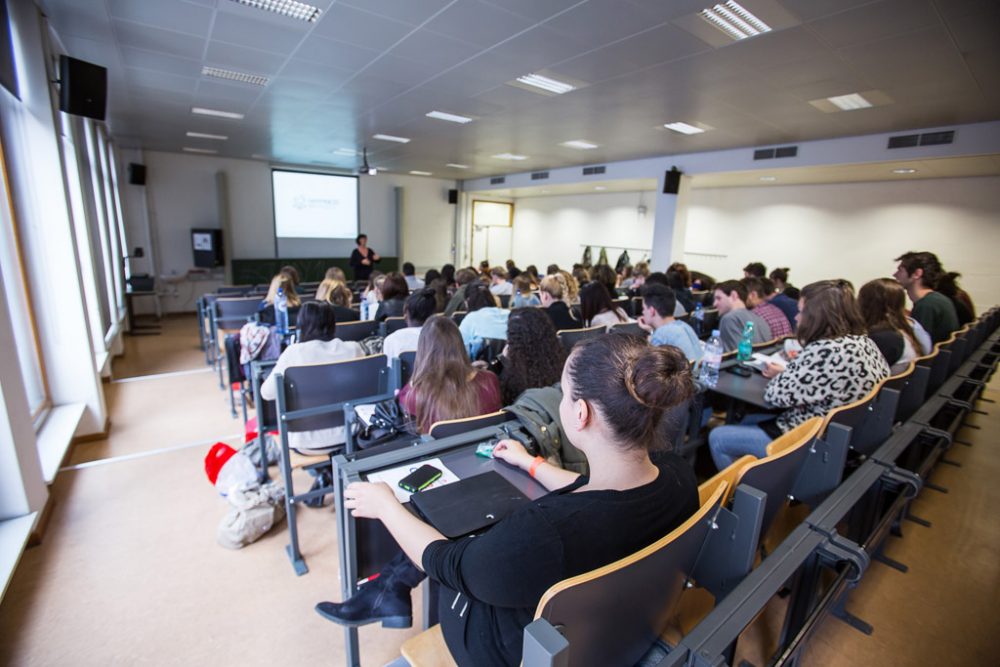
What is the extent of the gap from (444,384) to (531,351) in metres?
0.54

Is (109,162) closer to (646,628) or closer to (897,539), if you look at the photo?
(646,628)

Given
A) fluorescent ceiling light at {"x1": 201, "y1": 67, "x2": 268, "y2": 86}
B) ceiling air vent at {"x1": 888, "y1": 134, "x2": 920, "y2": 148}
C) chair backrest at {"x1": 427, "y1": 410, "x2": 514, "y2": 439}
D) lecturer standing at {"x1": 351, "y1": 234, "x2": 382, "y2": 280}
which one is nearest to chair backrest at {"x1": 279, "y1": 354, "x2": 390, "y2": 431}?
chair backrest at {"x1": 427, "y1": 410, "x2": 514, "y2": 439}

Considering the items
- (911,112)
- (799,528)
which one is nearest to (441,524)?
(799,528)

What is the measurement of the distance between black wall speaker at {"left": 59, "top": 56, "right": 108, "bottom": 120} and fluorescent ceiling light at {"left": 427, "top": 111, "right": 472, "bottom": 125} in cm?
332

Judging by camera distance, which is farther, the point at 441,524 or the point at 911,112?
the point at 911,112

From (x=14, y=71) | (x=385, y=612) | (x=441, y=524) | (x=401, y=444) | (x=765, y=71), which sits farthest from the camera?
(x=765, y=71)

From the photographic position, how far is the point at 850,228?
26.9ft

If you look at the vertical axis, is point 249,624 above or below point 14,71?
below

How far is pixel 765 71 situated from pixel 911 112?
2.32m

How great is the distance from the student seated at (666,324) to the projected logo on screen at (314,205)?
10072mm

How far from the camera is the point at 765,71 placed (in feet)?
12.4

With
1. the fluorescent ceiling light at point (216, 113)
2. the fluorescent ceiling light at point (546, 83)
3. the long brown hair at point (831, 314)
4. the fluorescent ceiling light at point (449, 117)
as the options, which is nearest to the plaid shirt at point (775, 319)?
the long brown hair at point (831, 314)

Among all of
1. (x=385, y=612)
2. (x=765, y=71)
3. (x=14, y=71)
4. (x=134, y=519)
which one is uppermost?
(x=765, y=71)

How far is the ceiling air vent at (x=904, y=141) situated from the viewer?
5.40 m
